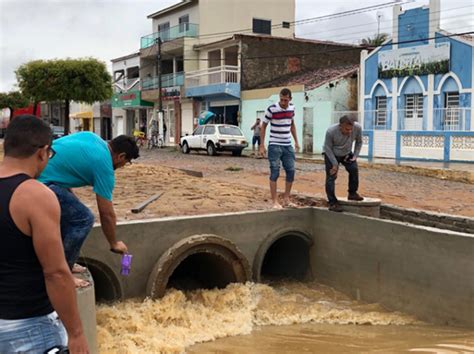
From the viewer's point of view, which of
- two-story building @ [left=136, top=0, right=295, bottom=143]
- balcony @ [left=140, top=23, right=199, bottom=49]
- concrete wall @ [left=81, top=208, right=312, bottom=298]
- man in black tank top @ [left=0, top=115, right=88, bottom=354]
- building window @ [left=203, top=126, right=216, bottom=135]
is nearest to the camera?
man in black tank top @ [left=0, top=115, right=88, bottom=354]

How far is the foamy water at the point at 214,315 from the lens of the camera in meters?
6.73

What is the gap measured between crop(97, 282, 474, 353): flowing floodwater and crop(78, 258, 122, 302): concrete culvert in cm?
20

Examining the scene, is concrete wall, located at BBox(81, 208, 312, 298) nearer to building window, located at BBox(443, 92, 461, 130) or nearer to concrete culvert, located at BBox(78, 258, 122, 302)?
concrete culvert, located at BBox(78, 258, 122, 302)

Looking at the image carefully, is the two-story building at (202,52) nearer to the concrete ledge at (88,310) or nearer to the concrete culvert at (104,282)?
the concrete culvert at (104,282)

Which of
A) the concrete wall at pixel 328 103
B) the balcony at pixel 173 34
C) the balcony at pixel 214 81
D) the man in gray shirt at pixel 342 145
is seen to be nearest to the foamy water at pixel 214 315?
the man in gray shirt at pixel 342 145

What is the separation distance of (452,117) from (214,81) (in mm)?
15733

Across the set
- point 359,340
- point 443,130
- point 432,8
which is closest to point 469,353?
point 359,340

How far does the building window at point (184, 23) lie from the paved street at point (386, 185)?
19.5m

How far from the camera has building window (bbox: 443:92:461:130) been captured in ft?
68.7

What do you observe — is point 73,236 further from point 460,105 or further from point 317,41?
point 317,41

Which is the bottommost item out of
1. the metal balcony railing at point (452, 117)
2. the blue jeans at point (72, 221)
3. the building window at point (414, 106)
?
the blue jeans at point (72, 221)

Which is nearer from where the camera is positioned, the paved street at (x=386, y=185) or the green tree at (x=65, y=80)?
the paved street at (x=386, y=185)

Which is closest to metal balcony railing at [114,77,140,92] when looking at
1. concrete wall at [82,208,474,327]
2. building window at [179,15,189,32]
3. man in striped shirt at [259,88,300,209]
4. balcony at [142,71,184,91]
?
balcony at [142,71,184,91]

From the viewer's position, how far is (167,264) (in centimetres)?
775
